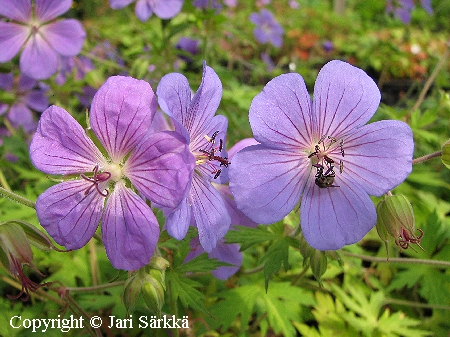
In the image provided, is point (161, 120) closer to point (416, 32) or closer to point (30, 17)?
point (30, 17)

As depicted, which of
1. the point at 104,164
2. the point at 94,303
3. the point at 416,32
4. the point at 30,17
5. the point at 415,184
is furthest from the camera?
the point at 416,32

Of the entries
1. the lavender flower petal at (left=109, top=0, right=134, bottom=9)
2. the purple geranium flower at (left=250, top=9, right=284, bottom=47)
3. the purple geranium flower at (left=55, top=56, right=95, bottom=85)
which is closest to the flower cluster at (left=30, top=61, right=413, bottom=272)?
the lavender flower petal at (left=109, top=0, right=134, bottom=9)

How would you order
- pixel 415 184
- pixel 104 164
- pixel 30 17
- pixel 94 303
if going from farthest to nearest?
pixel 415 184 < pixel 30 17 < pixel 94 303 < pixel 104 164

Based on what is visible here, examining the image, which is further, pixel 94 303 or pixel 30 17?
pixel 30 17

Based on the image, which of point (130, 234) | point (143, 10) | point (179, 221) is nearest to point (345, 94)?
point (179, 221)

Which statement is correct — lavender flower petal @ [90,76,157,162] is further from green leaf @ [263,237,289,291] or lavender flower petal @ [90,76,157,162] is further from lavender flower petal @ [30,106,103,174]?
green leaf @ [263,237,289,291]

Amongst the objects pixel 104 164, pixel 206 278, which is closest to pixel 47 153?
pixel 104 164

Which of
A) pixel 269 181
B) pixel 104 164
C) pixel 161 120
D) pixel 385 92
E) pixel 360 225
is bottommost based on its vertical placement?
pixel 360 225
